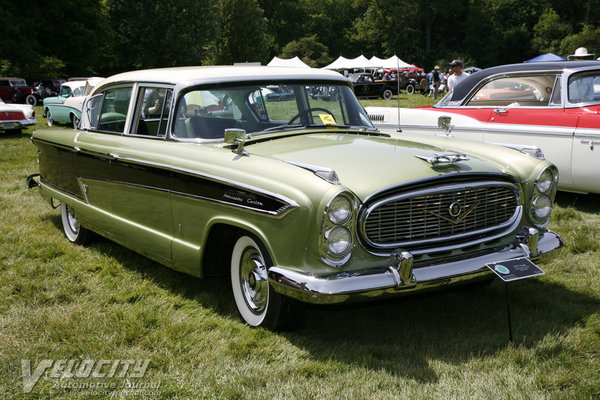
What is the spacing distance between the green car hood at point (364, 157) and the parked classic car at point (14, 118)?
1222cm

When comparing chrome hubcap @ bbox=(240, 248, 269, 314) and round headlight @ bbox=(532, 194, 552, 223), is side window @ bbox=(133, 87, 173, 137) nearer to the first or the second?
chrome hubcap @ bbox=(240, 248, 269, 314)

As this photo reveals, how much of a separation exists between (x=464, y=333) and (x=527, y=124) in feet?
13.6

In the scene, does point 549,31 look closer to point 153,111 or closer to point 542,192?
point 542,192

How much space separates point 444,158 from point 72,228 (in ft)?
12.5

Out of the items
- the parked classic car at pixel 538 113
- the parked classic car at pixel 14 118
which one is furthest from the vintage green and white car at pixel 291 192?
the parked classic car at pixel 14 118

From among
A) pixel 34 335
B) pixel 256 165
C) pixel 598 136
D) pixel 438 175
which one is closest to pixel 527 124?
pixel 598 136

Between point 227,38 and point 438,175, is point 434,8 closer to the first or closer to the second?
point 227,38

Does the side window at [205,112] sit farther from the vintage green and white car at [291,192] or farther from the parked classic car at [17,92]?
the parked classic car at [17,92]

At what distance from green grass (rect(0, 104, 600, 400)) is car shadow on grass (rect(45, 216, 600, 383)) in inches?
0.4

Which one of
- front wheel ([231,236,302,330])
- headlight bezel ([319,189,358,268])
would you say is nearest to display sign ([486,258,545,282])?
headlight bezel ([319,189,358,268])

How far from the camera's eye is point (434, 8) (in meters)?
72.2

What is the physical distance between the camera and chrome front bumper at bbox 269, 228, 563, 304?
3096 mm

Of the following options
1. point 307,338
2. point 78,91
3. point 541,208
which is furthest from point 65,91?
point 541,208

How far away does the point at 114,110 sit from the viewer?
16.9ft
